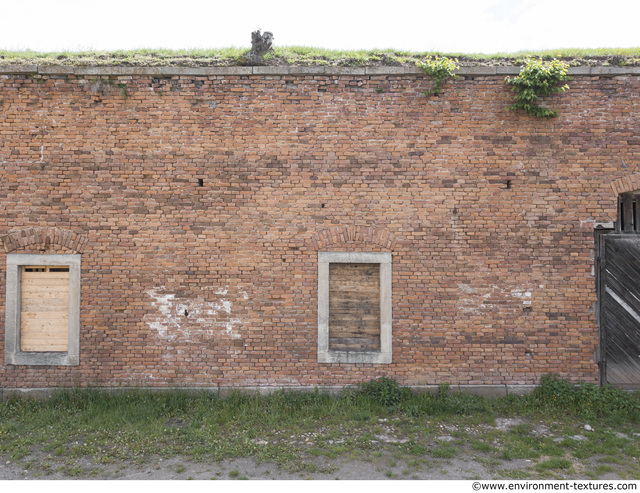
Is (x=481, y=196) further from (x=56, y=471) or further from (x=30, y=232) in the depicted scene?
(x=30, y=232)

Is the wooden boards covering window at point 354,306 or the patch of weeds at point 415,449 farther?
the wooden boards covering window at point 354,306

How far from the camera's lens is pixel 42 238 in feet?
21.0

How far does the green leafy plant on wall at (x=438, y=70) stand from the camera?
6332 millimetres

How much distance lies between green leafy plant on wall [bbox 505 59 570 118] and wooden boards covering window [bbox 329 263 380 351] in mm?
3903

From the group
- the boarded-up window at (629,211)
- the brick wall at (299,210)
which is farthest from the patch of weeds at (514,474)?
the boarded-up window at (629,211)

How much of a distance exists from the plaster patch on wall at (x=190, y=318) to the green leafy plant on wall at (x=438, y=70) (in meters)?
5.23

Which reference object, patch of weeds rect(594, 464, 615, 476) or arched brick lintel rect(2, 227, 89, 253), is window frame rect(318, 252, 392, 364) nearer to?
patch of weeds rect(594, 464, 615, 476)

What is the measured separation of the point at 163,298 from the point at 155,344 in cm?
83

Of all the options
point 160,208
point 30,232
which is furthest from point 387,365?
point 30,232

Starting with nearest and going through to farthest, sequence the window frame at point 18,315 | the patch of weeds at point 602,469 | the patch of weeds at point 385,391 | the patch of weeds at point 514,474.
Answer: the patch of weeds at point 514,474 → the patch of weeds at point 602,469 → the patch of weeds at point 385,391 → the window frame at point 18,315

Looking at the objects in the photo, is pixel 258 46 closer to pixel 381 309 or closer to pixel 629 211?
pixel 381 309

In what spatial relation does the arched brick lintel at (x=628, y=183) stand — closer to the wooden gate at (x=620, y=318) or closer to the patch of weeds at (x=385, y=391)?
the wooden gate at (x=620, y=318)

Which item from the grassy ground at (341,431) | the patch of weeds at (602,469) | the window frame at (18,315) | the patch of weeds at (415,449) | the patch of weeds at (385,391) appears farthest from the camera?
the window frame at (18,315)

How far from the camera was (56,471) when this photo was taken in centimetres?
463
